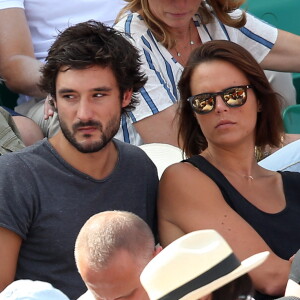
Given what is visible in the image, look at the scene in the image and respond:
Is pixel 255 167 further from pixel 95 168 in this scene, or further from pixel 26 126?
pixel 26 126

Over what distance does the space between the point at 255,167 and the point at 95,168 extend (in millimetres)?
602

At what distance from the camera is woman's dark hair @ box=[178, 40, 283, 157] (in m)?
3.00

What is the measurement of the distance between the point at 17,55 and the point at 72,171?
1.19m

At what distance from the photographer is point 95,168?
2.76 metres

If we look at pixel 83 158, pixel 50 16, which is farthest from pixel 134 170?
pixel 50 16

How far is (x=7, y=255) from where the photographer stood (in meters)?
2.58

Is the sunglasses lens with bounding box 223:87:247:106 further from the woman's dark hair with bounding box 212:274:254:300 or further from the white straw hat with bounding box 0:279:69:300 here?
the woman's dark hair with bounding box 212:274:254:300


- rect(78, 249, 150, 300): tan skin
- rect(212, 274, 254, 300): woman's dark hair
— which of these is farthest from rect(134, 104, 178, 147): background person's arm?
rect(212, 274, 254, 300): woman's dark hair

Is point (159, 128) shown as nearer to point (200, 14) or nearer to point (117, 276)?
point (200, 14)

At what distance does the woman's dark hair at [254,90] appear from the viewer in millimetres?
2998

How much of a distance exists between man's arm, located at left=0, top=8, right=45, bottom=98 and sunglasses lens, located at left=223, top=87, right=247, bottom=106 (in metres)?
1.05

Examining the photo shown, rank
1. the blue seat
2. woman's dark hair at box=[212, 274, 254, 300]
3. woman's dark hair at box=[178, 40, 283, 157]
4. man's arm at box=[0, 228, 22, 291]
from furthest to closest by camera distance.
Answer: the blue seat, woman's dark hair at box=[178, 40, 283, 157], man's arm at box=[0, 228, 22, 291], woman's dark hair at box=[212, 274, 254, 300]

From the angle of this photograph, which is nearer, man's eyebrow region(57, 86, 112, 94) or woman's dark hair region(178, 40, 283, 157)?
man's eyebrow region(57, 86, 112, 94)

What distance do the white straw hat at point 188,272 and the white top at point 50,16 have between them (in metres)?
2.29
